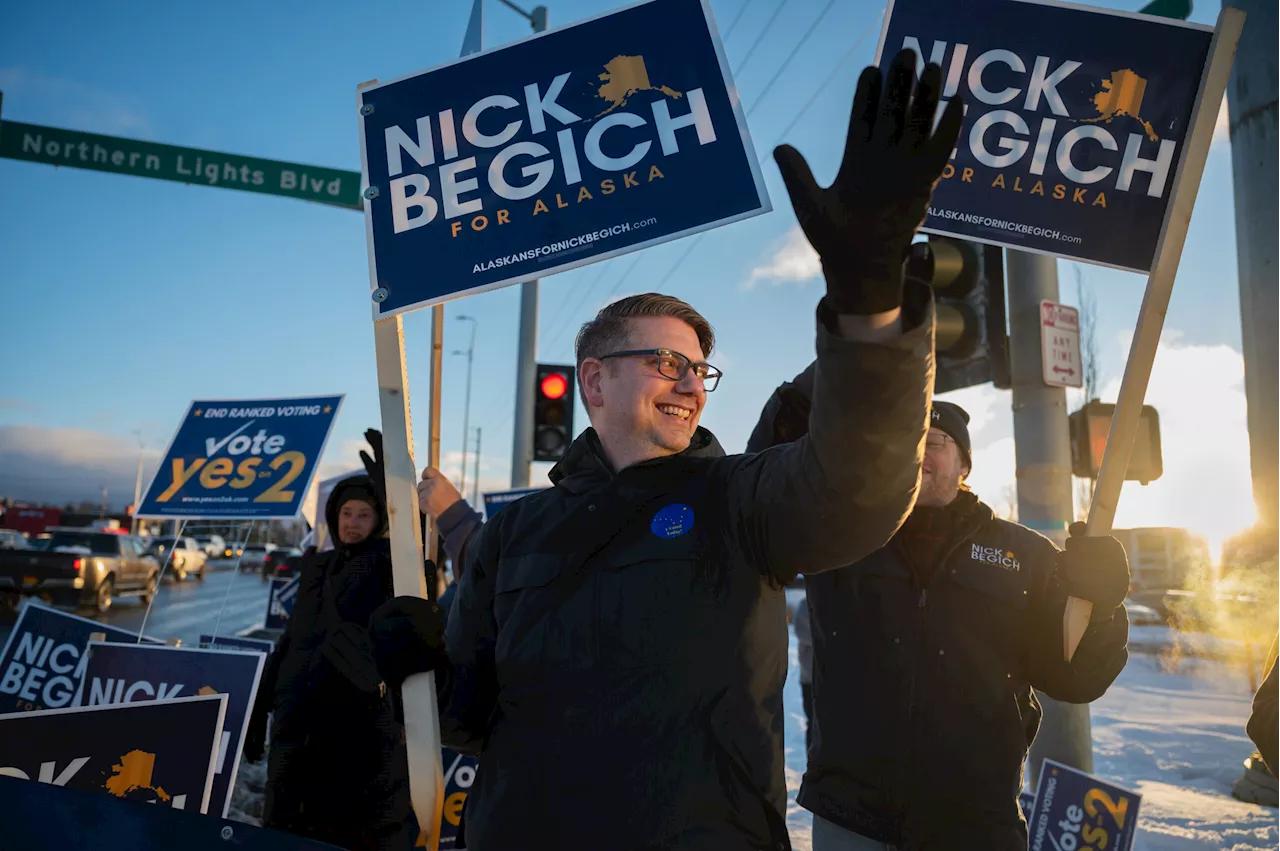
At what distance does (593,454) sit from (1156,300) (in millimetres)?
1631

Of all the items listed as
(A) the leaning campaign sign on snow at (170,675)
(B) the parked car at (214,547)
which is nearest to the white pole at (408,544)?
(A) the leaning campaign sign on snow at (170,675)

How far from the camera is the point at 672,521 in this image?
1495mm

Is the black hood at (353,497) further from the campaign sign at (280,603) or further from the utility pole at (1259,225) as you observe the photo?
the campaign sign at (280,603)

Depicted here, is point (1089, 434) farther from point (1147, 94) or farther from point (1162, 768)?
point (1162, 768)

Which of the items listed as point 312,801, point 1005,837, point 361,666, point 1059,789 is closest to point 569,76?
point 1005,837

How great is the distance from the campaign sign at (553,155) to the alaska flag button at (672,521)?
928 millimetres

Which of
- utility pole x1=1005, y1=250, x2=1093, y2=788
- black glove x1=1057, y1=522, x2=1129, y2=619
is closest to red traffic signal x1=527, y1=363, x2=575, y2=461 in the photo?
utility pole x1=1005, y1=250, x2=1093, y2=788

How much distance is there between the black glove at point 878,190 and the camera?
111cm

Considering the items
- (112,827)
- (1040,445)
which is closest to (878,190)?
(112,827)

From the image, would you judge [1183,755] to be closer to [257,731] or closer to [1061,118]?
[1061,118]

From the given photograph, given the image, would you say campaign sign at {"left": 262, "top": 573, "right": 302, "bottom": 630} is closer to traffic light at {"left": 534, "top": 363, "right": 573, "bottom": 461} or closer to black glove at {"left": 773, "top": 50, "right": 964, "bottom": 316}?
traffic light at {"left": 534, "top": 363, "right": 573, "bottom": 461}

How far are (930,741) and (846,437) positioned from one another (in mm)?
1526

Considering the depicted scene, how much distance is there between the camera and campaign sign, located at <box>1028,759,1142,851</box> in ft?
12.4

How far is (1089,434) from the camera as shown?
4449 millimetres
